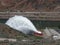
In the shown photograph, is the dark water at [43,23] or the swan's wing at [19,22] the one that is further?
the dark water at [43,23]

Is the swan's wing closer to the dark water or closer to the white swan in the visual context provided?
the white swan

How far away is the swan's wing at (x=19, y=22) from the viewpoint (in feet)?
21.1

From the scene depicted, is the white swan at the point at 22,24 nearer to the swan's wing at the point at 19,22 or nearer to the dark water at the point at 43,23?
the swan's wing at the point at 19,22

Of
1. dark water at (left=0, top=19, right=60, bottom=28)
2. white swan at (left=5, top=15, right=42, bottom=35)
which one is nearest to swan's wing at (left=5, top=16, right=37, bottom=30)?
white swan at (left=5, top=15, right=42, bottom=35)

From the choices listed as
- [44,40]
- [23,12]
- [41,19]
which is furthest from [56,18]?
[44,40]

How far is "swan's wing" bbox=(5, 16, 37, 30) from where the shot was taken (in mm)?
6418

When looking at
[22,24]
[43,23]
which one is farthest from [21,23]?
[43,23]

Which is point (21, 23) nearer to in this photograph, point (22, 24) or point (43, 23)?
point (22, 24)

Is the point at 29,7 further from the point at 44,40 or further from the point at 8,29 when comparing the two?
the point at 44,40

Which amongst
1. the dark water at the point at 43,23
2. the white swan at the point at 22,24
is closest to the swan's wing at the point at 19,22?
the white swan at the point at 22,24

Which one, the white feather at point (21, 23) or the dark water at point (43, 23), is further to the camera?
the dark water at point (43, 23)

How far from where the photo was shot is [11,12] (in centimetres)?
712

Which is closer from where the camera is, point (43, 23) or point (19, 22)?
point (19, 22)

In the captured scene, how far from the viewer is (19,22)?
21.3 ft
